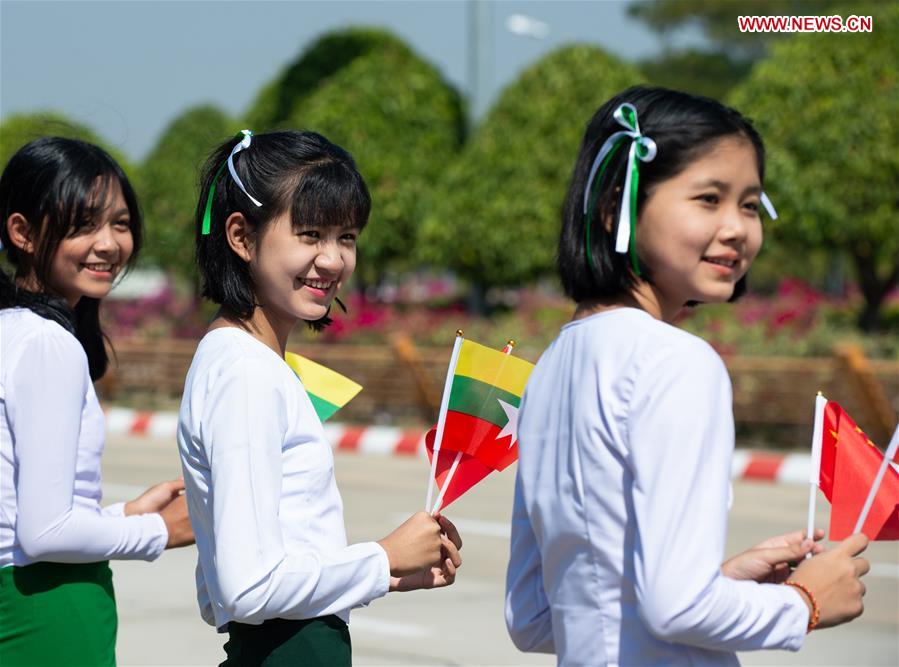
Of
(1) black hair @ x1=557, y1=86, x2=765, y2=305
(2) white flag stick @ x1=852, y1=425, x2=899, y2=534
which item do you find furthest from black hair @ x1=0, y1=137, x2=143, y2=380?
(2) white flag stick @ x1=852, y1=425, x2=899, y2=534

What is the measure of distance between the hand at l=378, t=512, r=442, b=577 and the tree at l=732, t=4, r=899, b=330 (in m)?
11.0

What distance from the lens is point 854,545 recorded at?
191 centimetres

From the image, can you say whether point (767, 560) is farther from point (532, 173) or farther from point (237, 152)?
point (532, 173)

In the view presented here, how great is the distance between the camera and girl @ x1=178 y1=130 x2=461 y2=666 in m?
1.99

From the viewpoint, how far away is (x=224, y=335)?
220cm

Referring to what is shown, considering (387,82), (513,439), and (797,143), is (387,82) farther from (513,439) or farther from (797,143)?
(513,439)

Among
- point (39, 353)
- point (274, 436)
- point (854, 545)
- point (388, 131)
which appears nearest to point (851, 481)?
point (854, 545)

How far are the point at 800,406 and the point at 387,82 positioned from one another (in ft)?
25.9

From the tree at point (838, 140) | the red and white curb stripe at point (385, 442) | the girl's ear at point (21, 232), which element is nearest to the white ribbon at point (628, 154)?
the girl's ear at point (21, 232)

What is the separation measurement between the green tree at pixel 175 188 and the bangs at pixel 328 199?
50.6ft

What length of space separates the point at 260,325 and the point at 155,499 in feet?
1.97

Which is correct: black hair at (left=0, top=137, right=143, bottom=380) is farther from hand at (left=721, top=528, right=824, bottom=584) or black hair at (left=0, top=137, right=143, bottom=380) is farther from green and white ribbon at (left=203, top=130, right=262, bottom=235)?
hand at (left=721, top=528, right=824, bottom=584)

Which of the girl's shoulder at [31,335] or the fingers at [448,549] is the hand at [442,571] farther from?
the girl's shoulder at [31,335]

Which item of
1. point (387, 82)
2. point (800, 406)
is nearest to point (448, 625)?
point (800, 406)
